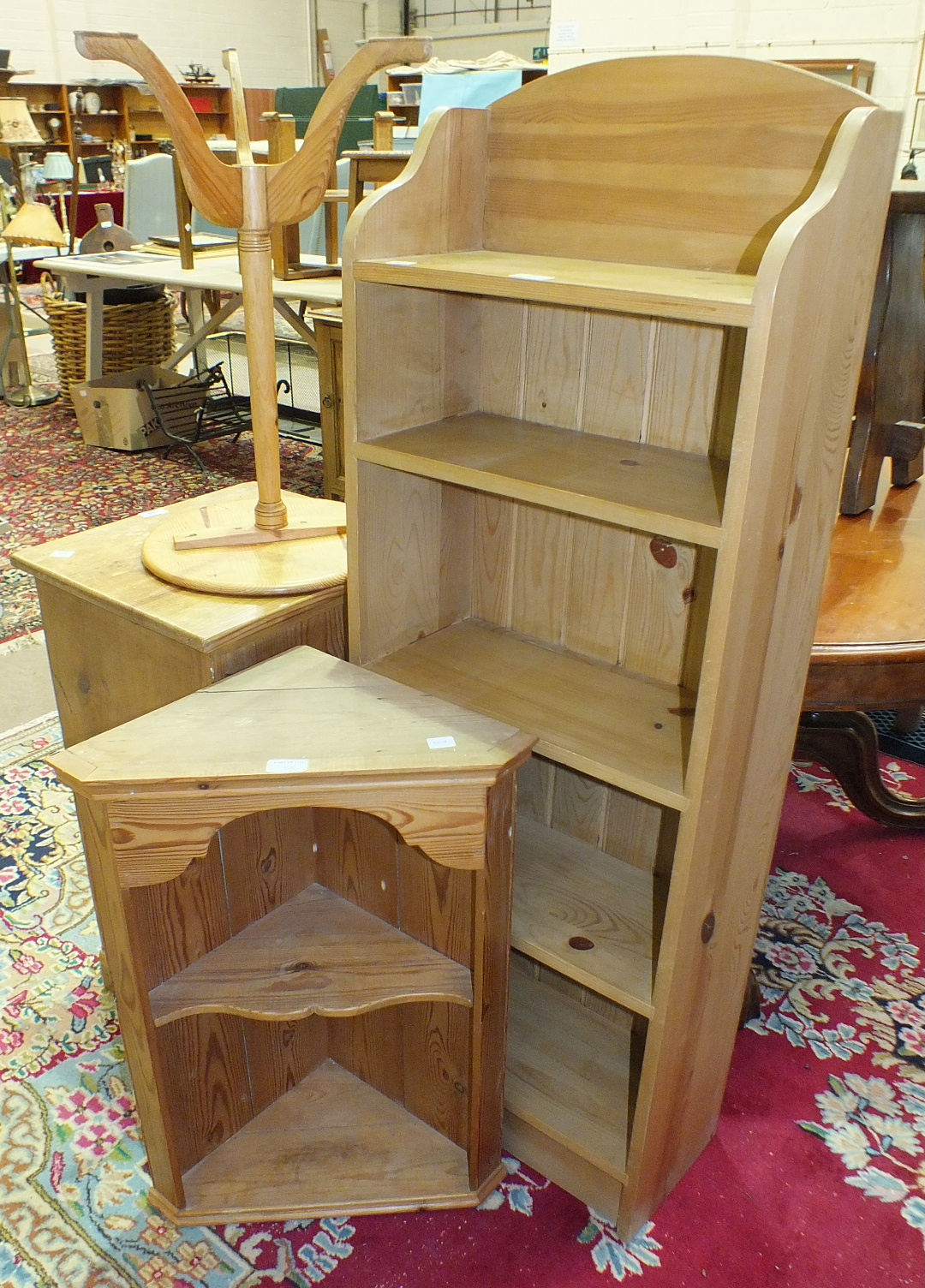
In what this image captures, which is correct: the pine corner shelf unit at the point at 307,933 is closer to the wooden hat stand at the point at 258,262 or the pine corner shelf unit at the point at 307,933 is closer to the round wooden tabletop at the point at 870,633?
the wooden hat stand at the point at 258,262

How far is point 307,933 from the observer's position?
154 centimetres

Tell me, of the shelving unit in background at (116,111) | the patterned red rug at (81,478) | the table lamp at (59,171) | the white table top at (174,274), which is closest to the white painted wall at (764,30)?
the white table top at (174,274)

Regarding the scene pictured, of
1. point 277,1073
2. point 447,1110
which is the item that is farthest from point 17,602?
point 447,1110

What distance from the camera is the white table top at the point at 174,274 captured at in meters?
3.79

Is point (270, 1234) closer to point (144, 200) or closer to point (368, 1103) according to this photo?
point (368, 1103)

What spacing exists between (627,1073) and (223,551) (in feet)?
3.48

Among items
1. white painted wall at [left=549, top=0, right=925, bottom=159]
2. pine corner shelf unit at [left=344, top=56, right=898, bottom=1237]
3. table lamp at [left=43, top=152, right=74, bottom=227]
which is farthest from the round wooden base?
table lamp at [left=43, top=152, right=74, bottom=227]

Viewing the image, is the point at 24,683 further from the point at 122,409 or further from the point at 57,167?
the point at 57,167

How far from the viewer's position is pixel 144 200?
588 cm

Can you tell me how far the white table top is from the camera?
3789mm

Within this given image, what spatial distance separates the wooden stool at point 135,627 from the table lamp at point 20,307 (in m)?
4.37

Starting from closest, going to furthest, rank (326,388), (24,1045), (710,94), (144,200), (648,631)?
(710,94), (648,631), (24,1045), (326,388), (144,200)

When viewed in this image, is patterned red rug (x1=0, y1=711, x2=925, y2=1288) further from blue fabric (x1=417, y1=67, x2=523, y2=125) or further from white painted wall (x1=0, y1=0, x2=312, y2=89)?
white painted wall (x1=0, y1=0, x2=312, y2=89)

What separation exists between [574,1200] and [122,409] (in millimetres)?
4394
